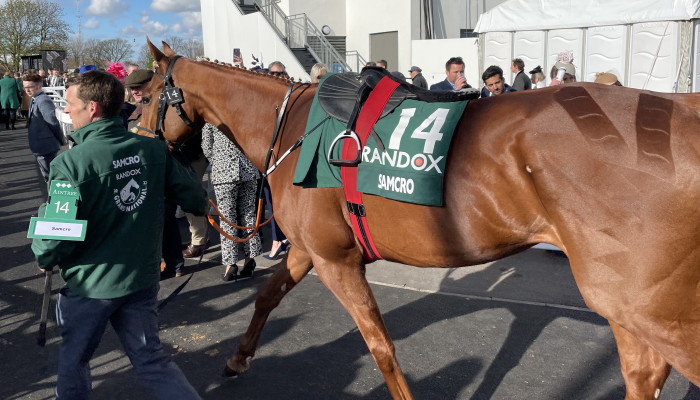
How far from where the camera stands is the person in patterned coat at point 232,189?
5.69 m

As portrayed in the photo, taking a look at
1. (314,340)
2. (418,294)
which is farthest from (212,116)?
(418,294)

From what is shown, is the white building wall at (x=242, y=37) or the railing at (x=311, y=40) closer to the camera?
the white building wall at (x=242, y=37)

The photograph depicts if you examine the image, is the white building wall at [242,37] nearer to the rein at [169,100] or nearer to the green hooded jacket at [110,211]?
the rein at [169,100]

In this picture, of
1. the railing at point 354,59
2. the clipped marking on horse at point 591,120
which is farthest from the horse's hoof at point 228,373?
the railing at point 354,59

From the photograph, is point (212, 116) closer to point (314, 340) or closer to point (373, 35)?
point (314, 340)

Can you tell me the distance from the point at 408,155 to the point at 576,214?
0.80 meters

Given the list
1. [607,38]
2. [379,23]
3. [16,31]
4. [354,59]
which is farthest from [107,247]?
[16,31]

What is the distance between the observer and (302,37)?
22453 millimetres

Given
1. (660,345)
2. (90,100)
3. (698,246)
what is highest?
(90,100)

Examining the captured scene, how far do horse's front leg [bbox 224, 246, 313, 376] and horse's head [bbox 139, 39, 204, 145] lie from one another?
109cm

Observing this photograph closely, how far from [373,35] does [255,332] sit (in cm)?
Answer: 2058

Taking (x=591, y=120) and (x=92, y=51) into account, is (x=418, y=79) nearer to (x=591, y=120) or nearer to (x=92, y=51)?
(x=591, y=120)

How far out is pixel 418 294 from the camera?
17.4ft

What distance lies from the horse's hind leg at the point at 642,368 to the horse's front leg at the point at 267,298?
192cm
